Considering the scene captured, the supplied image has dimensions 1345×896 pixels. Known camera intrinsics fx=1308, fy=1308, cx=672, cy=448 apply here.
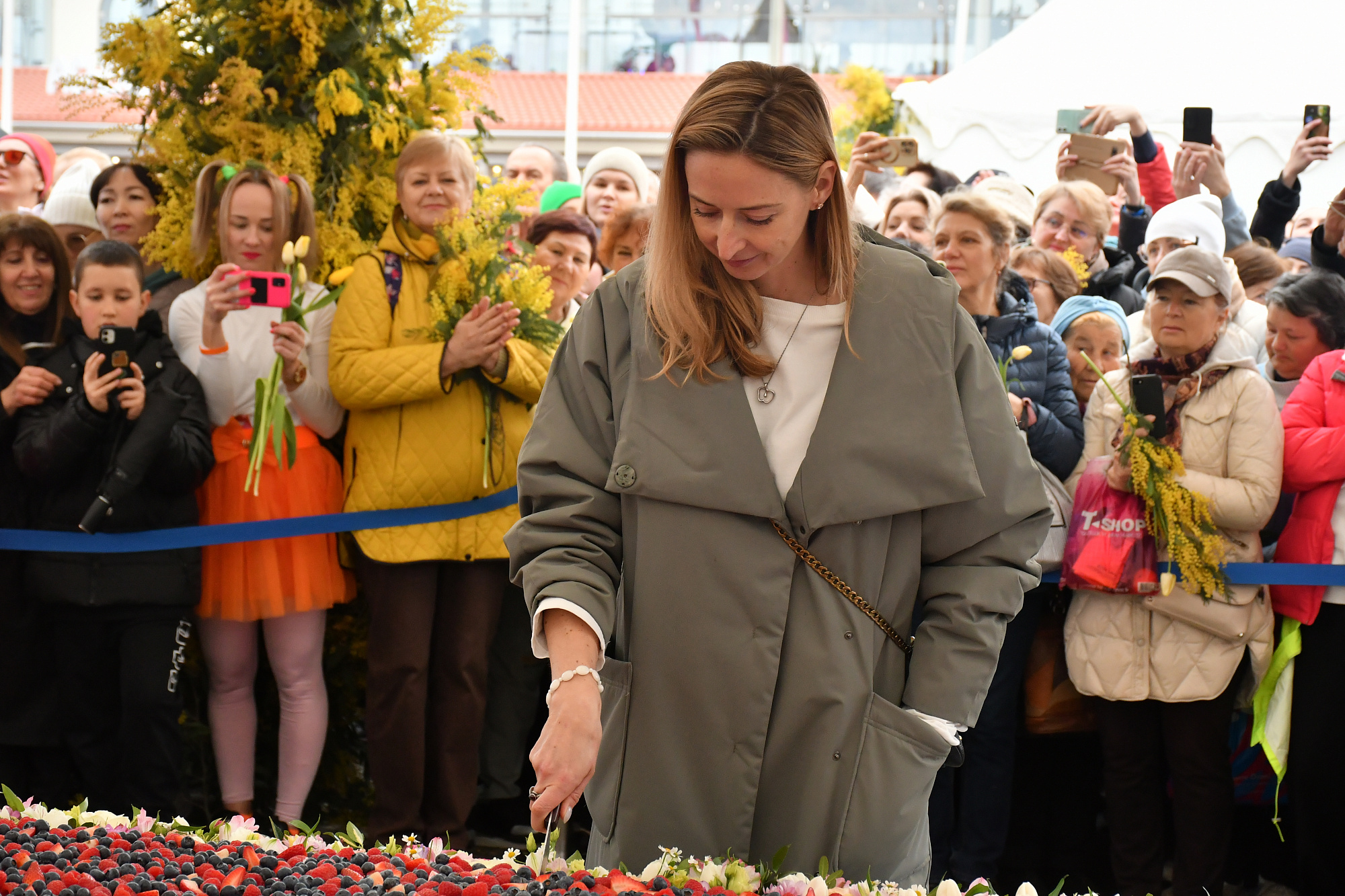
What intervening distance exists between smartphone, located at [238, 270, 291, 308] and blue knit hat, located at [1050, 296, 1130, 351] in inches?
104

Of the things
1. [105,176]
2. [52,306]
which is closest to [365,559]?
[52,306]

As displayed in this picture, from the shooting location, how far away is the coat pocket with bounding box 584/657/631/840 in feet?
7.00

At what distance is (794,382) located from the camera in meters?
2.13

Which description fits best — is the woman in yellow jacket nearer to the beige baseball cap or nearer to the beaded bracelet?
the beige baseball cap

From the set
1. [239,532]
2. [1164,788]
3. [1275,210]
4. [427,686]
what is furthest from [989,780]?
[1275,210]

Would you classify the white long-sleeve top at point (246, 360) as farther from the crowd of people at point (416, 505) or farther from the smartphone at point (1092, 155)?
the smartphone at point (1092, 155)

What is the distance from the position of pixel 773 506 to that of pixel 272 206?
2.65 metres

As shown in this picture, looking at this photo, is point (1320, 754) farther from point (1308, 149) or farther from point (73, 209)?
point (73, 209)

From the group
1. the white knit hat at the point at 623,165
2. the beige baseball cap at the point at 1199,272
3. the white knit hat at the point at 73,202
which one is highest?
the white knit hat at the point at 623,165

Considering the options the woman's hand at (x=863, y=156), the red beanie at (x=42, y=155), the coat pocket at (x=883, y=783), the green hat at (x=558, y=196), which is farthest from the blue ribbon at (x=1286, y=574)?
the red beanie at (x=42, y=155)

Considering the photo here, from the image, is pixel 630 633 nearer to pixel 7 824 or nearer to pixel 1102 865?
pixel 7 824

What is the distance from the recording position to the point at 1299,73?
749cm

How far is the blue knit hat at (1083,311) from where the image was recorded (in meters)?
4.64

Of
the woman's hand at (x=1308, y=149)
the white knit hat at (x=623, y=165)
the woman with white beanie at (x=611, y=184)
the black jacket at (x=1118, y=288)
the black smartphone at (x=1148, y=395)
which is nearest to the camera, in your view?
the black smartphone at (x=1148, y=395)
